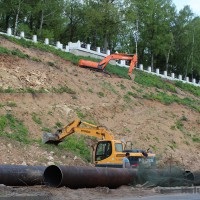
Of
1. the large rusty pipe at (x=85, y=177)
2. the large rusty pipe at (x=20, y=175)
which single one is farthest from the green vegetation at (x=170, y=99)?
the large rusty pipe at (x=20, y=175)

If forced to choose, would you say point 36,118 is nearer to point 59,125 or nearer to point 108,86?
point 59,125

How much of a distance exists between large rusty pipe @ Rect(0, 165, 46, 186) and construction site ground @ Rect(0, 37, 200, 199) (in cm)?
652

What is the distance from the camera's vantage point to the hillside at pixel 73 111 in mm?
27266

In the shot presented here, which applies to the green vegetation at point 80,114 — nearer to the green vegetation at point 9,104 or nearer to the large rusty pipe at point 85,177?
the green vegetation at point 9,104

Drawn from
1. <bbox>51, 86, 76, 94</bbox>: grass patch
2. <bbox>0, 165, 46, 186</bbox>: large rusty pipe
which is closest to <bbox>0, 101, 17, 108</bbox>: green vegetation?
<bbox>51, 86, 76, 94</bbox>: grass patch

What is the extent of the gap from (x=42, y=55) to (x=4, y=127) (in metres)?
13.3

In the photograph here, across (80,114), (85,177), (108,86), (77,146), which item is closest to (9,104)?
(77,146)

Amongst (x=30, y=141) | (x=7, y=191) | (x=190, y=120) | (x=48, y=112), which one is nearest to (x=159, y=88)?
(x=190, y=120)

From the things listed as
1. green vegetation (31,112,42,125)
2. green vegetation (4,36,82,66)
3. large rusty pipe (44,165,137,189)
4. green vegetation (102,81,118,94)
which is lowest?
large rusty pipe (44,165,137,189)

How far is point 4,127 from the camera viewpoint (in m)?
27.5

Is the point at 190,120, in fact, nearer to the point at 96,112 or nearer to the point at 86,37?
the point at 96,112

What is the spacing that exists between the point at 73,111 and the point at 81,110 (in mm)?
931

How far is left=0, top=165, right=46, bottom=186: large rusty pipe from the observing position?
55.6 feet

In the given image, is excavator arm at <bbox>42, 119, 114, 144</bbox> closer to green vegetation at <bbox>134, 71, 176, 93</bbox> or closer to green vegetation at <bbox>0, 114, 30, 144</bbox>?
green vegetation at <bbox>0, 114, 30, 144</bbox>
